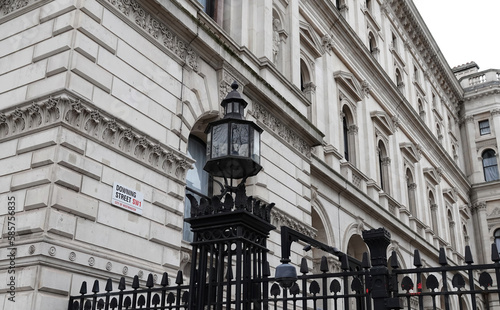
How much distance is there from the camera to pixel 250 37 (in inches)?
581

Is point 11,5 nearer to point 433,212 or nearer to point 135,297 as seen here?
point 135,297

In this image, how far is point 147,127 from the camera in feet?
33.1

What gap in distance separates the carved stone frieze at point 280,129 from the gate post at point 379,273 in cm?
863

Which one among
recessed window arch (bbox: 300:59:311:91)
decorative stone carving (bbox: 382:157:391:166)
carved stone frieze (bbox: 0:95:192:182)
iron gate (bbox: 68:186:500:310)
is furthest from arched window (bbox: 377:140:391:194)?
iron gate (bbox: 68:186:500:310)

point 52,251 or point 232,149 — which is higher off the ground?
point 232,149

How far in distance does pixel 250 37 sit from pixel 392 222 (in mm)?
11439

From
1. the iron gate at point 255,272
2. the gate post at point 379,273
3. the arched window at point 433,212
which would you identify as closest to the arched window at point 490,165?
the arched window at point 433,212

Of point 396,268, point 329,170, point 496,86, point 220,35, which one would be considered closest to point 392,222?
point 329,170

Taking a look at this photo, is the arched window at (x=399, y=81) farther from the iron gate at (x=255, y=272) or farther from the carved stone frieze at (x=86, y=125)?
the iron gate at (x=255, y=272)

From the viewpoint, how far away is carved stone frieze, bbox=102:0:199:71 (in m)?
10.3

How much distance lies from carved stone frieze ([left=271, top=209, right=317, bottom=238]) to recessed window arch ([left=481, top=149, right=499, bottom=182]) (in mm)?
29245

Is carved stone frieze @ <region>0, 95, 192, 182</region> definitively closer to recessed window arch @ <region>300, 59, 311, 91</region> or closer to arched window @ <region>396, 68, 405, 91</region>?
recessed window arch @ <region>300, 59, 311, 91</region>

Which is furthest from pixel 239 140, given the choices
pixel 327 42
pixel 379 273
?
pixel 327 42

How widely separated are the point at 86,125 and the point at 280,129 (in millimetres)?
6551
